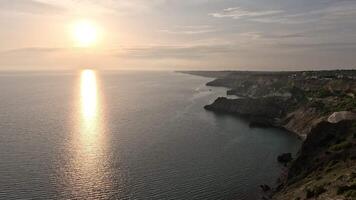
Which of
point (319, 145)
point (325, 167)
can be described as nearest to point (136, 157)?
point (319, 145)

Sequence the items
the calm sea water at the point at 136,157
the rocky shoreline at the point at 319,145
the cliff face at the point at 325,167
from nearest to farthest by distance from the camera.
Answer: the cliff face at the point at 325,167 < the rocky shoreline at the point at 319,145 < the calm sea water at the point at 136,157

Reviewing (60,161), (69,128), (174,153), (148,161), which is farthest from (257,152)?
(69,128)

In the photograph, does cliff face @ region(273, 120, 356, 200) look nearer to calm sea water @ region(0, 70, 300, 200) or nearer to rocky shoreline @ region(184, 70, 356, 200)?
rocky shoreline @ region(184, 70, 356, 200)

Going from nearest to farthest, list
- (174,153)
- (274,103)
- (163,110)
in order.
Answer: (174,153), (274,103), (163,110)

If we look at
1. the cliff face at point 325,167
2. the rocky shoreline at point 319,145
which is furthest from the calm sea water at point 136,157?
the cliff face at point 325,167

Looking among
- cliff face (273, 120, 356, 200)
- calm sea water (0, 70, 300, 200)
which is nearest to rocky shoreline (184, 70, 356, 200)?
cliff face (273, 120, 356, 200)

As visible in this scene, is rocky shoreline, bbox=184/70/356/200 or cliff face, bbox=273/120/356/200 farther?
rocky shoreline, bbox=184/70/356/200

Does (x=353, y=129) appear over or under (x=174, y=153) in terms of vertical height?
over

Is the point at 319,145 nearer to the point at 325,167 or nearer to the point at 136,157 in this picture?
the point at 325,167

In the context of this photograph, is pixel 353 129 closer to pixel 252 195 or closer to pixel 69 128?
pixel 252 195

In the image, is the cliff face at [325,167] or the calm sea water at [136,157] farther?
the calm sea water at [136,157]

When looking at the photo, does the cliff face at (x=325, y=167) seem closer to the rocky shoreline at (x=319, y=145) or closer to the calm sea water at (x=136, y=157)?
the rocky shoreline at (x=319, y=145)
